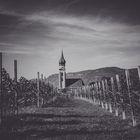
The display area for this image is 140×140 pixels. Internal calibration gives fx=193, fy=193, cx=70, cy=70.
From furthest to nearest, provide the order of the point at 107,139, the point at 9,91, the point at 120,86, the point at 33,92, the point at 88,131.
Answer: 1. the point at 33,92
2. the point at 9,91
3. the point at 120,86
4. the point at 88,131
5. the point at 107,139

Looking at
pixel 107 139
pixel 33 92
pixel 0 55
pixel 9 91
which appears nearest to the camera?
pixel 107 139

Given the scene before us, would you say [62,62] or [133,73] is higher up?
[62,62]

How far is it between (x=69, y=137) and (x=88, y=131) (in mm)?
1271

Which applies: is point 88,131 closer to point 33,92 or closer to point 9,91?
point 9,91

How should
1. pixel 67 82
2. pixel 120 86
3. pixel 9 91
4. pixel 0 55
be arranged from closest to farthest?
1. pixel 0 55
2. pixel 120 86
3. pixel 9 91
4. pixel 67 82

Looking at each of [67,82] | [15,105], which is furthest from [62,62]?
[15,105]

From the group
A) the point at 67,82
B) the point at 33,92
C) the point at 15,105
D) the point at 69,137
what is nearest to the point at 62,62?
the point at 67,82

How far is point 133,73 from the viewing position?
12438 millimetres

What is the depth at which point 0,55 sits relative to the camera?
9.52m

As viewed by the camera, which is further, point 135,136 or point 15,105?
point 15,105

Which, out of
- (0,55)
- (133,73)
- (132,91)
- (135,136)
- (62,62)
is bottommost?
(135,136)

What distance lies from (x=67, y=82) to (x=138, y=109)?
103 meters

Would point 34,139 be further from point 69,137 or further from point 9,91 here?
point 9,91

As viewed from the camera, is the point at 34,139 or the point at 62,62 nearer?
the point at 34,139
